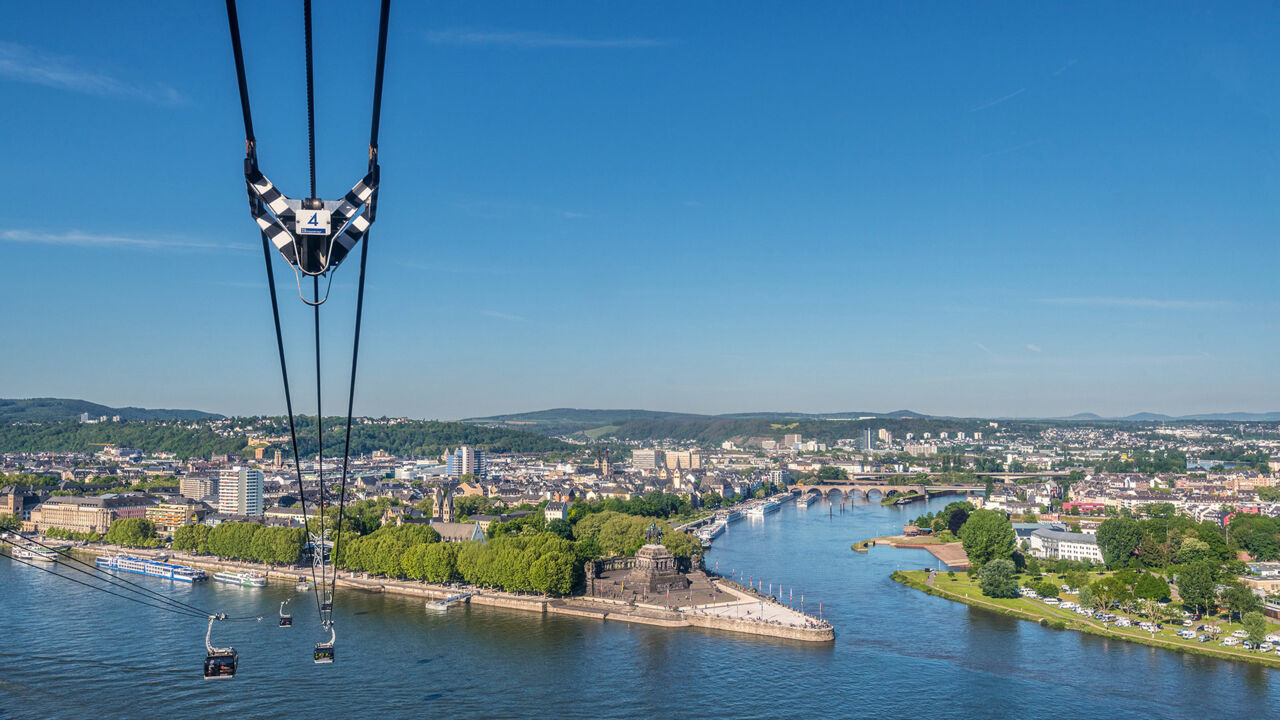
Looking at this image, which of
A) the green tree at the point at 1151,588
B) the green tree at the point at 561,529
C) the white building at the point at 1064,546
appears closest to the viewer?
the green tree at the point at 1151,588

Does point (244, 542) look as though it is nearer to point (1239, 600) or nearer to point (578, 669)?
point (578, 669)

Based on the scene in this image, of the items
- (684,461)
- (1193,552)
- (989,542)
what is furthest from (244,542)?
(684,461)

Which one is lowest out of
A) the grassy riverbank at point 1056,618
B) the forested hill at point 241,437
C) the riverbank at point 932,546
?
the riverbank at point 932,546

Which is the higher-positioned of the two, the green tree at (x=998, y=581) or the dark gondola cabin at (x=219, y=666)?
the dark gondola cabin at (x=219, y=666)

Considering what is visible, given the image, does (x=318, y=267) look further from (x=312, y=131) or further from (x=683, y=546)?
(x=683, y=546)

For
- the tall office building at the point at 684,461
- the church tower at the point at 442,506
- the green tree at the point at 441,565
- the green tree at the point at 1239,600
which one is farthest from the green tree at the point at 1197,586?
the tall office building at the point at 684,461

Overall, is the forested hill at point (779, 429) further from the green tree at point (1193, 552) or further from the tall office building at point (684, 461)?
the green tree at point (1193, 552)

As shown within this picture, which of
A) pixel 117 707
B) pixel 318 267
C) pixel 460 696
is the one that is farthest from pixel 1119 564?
pixel 318 267
